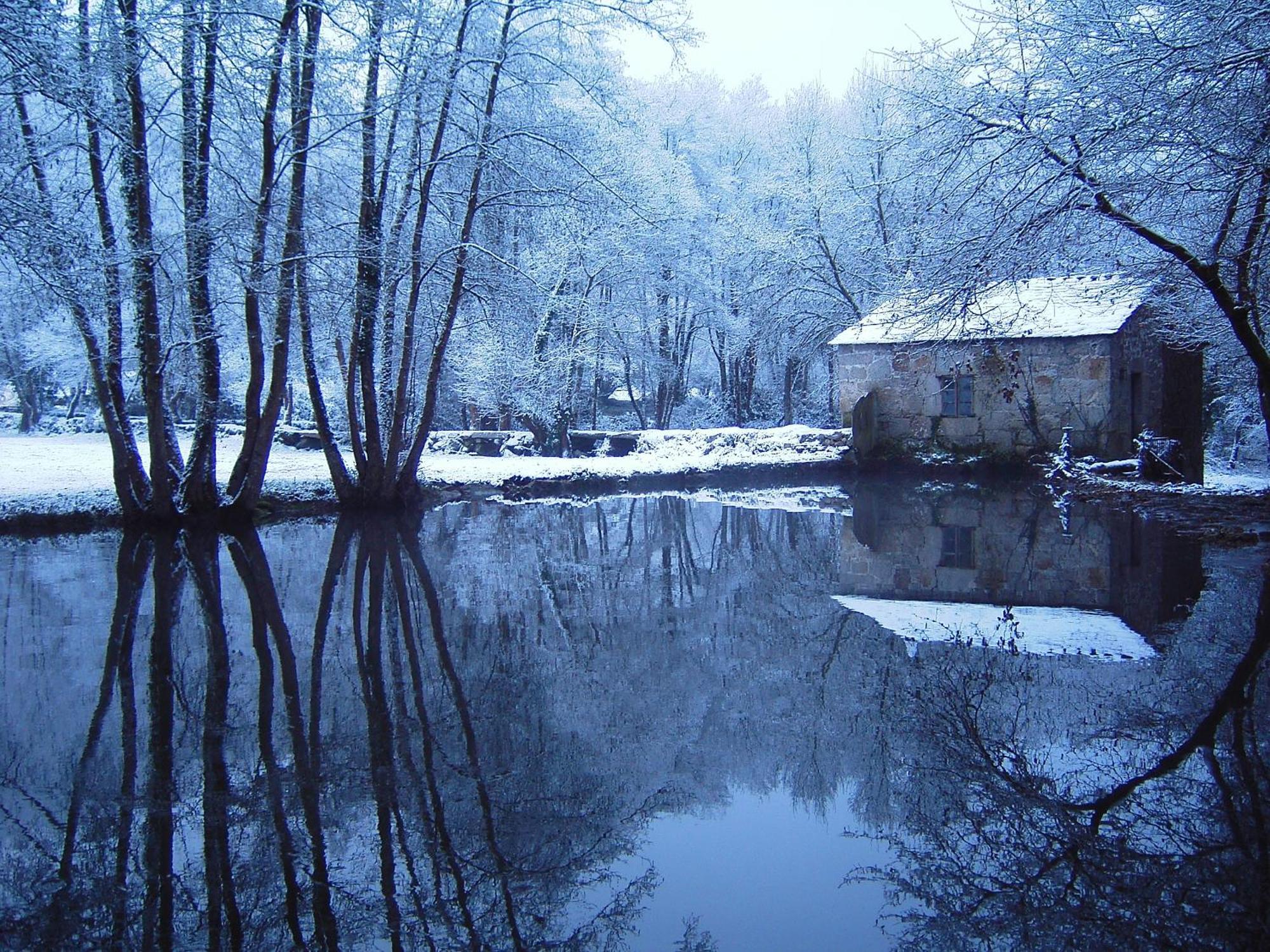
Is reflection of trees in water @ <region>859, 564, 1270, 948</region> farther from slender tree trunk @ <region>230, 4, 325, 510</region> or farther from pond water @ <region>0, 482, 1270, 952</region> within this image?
slender tree trunk @ <region>230, 4, 325, 510</region>

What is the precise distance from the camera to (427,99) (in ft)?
44.8

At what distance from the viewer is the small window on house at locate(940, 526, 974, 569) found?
1009 cm

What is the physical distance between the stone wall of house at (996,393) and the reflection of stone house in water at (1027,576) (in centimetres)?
622

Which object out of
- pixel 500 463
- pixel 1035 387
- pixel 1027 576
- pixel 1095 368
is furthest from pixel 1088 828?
pixel 500 463

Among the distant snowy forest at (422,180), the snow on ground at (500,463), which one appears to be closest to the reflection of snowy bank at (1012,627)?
the distant snowy forest at (422,180)

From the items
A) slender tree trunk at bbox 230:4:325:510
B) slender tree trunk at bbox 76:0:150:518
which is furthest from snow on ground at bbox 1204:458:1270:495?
slender tree trunk at bbox 76:0:150:518

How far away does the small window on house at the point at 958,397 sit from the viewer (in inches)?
827

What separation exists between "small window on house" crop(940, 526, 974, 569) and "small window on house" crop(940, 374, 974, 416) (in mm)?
8814

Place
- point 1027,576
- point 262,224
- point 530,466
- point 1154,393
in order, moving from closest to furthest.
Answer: point 1027,576
point 262,224
point 530,466
point 1154,393

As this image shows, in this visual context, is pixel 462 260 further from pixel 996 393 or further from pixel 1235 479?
pixel 1235 479

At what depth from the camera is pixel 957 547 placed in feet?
36.9

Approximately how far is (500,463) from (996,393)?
11.1 m

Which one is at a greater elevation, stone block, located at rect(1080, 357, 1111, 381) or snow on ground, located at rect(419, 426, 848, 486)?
stone block, located at rect(1080, 357, 1111, 381)

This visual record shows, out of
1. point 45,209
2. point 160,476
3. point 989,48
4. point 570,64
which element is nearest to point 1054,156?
point 989,48
